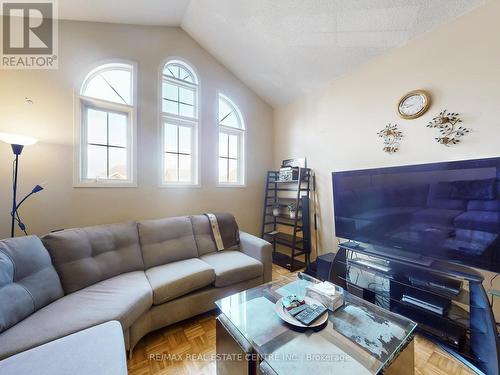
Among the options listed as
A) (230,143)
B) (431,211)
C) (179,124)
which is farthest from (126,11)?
(431,211)

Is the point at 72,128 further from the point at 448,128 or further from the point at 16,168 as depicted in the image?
the point at 448,128

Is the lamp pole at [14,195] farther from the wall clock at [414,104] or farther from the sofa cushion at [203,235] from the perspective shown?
the wall clock at [414,104]

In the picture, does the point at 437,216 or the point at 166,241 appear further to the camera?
the point at 166,241

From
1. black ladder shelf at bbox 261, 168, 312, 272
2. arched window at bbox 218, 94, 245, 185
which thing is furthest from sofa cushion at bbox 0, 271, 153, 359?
black ladder shelf at bbox 261, 168, 312, 272

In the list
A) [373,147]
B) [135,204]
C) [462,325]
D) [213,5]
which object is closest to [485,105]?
[373,147]

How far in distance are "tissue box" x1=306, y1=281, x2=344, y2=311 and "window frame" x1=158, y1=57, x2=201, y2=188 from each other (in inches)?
75.1

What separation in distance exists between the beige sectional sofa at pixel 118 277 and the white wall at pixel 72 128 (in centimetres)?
38

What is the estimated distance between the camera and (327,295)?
124cm

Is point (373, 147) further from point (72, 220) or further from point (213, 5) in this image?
point (72, 220)

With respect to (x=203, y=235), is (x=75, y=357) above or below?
below

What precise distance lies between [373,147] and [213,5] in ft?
7.64

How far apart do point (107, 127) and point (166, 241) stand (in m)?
1.44

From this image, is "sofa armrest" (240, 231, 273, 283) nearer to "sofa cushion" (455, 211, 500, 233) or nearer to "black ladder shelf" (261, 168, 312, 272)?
"black ladder shelf" (261, 168, 312, 272)

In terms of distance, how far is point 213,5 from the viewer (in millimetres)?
2131
